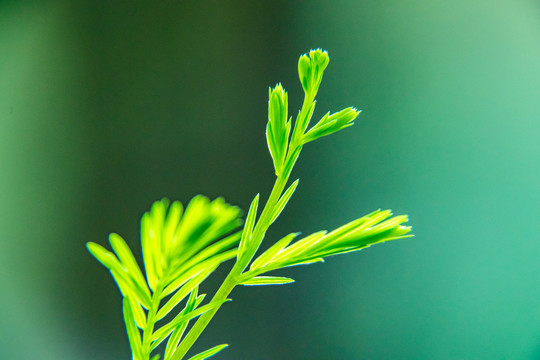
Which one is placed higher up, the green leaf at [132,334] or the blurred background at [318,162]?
the blurred background at [318,162]

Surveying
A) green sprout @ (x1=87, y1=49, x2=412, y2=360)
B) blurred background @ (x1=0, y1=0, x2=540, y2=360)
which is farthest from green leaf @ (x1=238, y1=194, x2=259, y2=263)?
blurred background @ (x1=0, y1=0, x2=540, y2=360)

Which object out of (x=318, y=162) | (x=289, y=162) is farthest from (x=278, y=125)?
(x=318, y=162)

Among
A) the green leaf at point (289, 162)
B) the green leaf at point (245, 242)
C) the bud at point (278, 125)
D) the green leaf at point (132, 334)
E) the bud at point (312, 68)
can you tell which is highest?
the bud at point (312, 68)

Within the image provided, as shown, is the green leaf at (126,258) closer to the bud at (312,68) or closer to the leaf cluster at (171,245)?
the leaf cluster at (171,245)

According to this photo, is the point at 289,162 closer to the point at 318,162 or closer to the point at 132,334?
the point at 132,334

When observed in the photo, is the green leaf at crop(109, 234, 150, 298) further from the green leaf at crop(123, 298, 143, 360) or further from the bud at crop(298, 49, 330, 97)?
the bud at crop(298, 49, 330, 97)

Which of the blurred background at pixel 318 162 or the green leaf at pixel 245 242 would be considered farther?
the blurred background at pixel 318 162

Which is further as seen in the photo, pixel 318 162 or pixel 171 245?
pixel 318 162

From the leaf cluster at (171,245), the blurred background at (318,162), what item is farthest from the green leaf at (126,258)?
the blurred background at (318,162)
